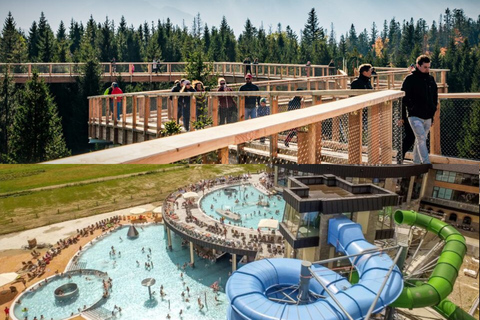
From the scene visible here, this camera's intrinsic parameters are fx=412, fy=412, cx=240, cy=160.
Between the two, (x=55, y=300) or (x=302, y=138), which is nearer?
A: (x=302, y=138)

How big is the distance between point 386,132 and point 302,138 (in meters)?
0.64

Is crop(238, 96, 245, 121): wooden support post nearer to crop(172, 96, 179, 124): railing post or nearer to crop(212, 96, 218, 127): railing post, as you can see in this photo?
crop(212, 96, 218, 127): railing post

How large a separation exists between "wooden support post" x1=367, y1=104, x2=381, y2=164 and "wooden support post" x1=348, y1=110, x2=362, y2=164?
0.21 feet

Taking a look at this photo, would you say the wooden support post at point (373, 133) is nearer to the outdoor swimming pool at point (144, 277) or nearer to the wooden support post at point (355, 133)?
the wooden support post at point (355, 133)

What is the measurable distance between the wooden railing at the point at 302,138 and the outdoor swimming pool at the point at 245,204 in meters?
9.14

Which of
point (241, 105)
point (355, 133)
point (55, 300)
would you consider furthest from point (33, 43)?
point (355, 133)

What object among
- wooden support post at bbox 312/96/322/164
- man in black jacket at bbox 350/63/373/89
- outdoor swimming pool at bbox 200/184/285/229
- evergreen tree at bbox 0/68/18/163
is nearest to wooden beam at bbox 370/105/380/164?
wooden support post at bbox 312/96/322/164

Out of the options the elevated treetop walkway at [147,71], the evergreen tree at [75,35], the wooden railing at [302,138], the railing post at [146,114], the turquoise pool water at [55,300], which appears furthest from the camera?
the evergreen tree at [75,35]

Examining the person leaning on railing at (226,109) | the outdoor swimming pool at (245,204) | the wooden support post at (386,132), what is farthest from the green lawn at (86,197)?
the wooden support post at (386,132)

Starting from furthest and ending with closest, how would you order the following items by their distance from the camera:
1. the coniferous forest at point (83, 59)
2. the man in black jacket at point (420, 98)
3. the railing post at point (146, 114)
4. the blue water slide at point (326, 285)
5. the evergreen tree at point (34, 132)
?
the coniferous forest at point (83, 59) → the evergreen tree at point (34, 132) → the railing post at point (146, 114) → the blue water slide at point (326, 285) → the man in black jacket at point (420, 98)

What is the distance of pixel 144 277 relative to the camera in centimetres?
1286

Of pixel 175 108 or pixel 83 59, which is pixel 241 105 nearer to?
pixel 175 108

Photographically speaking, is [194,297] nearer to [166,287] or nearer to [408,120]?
[166,287]

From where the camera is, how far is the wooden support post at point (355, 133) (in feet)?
9.35
